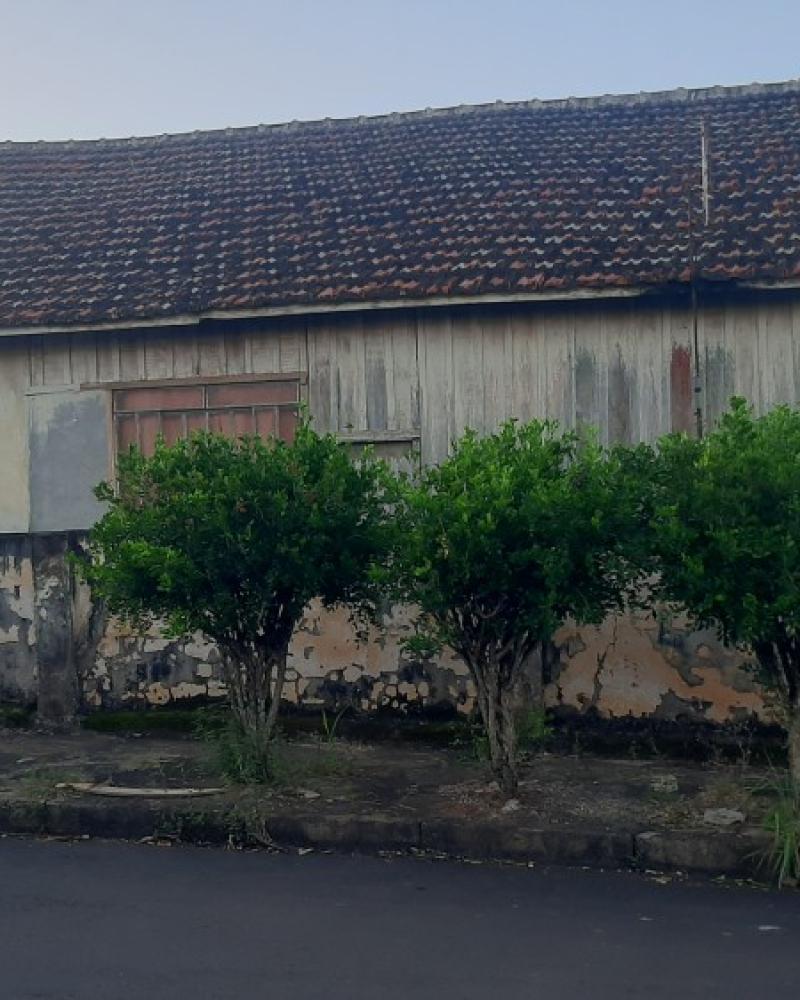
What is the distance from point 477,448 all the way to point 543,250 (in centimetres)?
428

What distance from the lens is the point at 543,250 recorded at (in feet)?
34.0

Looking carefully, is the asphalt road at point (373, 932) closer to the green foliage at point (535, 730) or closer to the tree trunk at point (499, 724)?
the tree trunk at point (499, 724)

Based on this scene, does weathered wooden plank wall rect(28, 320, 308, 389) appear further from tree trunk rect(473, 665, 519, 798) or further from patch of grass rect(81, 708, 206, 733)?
tree trunk rect(473, 665, 519, 798)

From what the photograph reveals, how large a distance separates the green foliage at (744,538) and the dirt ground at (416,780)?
950mm

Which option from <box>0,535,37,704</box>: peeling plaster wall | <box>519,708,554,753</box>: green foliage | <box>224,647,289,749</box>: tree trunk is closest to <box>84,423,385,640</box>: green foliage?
<box>224,647,289,749</box>: tree trunk

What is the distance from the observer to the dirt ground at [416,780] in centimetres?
646

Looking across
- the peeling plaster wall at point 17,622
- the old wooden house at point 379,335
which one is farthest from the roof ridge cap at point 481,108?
the peeling plaster wall at point 17,622

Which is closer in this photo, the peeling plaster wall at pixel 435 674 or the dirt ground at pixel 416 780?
the dirt ground at pixel 416 780

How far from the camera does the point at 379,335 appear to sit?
10.4 meters

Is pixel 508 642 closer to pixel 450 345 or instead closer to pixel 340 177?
pixel 450 345

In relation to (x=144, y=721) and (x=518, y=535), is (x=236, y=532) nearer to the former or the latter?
(x=518, y=535)

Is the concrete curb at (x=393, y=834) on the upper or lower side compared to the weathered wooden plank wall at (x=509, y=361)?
lower

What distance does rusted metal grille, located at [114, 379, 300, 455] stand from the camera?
10.7 m

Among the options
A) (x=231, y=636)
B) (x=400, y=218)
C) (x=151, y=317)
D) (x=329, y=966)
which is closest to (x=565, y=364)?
(x=400, y=218)
